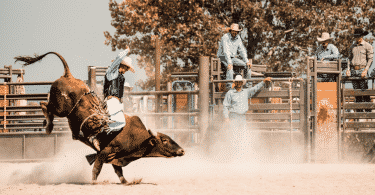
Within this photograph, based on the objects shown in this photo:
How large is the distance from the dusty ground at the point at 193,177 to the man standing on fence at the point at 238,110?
0.45 meters

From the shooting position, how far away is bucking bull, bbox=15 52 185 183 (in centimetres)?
661

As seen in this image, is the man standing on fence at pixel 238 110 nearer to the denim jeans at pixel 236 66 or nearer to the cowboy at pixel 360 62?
the denim jeans at pixel 236 66

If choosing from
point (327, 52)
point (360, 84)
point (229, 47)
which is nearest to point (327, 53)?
point (327, 52)

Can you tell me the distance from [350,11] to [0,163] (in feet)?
55.2

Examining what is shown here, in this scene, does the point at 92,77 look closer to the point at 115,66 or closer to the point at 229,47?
the point at 229,47

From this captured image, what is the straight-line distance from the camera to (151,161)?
31.0ft

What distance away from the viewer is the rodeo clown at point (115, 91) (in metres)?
6.69

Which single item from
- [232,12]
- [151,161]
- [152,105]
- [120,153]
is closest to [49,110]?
[120,153]

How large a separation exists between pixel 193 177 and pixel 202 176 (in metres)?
0.17

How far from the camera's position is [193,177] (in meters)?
7.51

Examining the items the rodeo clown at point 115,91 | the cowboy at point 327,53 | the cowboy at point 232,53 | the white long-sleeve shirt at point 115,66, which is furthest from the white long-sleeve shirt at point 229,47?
the white long-sleeve shirt at point 115,66

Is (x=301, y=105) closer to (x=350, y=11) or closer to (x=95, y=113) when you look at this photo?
(x=95, y=113)

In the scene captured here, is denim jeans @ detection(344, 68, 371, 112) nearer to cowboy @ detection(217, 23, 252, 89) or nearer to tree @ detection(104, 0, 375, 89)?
cowboy @ detection(217, 23, 252, 89)

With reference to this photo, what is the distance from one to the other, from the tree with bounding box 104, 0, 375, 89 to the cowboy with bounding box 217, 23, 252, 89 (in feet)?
30.3
